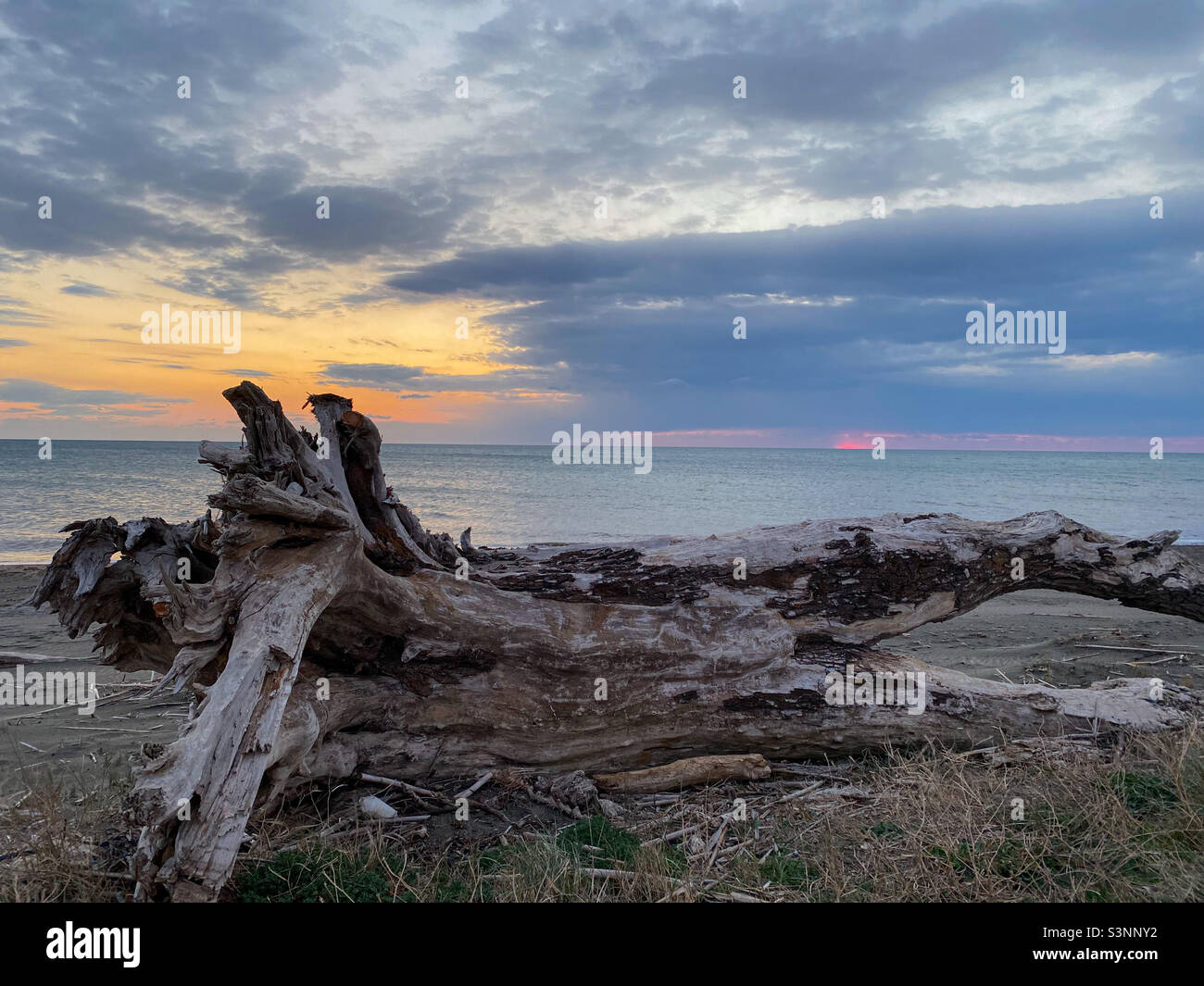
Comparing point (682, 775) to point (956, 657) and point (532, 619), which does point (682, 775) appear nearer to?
point (532, 619)

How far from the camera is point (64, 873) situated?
11.7 feet

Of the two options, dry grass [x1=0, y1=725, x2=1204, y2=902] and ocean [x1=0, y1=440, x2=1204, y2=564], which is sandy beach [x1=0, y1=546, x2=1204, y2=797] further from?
ocean [x1=0, y1=440, x2=1204, y2=564]

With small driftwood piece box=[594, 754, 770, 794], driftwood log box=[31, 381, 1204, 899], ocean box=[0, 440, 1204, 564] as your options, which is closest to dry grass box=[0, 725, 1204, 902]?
small driftwood piece box=[594, 754, 770, 794]

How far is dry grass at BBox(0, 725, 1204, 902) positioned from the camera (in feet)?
12.0

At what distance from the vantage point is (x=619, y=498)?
112 feet

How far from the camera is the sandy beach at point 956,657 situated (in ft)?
21.2

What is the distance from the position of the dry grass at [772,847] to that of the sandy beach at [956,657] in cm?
159

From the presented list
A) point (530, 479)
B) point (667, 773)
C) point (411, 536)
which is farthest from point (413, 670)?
point (530, 479)

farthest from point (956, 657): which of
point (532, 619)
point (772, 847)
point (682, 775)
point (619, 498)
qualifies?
point (619, 498)

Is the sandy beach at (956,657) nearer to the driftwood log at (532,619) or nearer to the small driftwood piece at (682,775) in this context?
the driftwood log at (532,619)

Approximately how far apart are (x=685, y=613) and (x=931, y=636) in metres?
6.36

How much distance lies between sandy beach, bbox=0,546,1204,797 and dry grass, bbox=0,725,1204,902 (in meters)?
1.59

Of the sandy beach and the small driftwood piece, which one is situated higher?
the small driftwood piece
